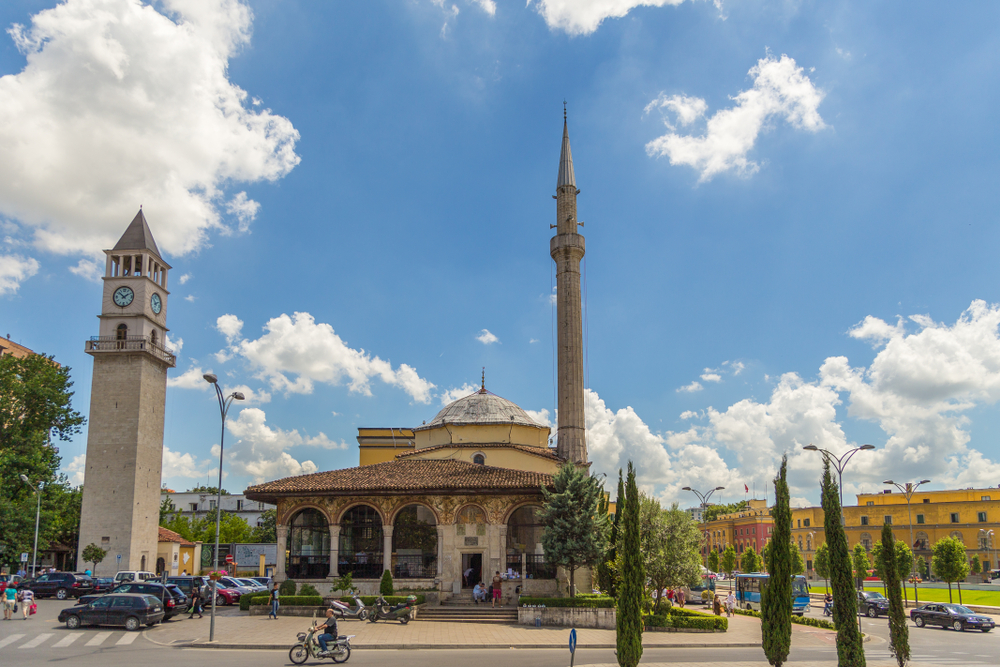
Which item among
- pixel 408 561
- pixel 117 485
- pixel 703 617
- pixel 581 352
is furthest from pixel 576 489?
pixel 117 485

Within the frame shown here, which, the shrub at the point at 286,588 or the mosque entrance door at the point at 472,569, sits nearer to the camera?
the shrub at the point at 286,588

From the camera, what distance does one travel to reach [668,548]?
29.9 meters

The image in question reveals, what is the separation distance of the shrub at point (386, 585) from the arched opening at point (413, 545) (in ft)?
7.31

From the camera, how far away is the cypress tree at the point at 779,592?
16688mm

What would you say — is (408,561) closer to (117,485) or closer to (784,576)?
(784,576)

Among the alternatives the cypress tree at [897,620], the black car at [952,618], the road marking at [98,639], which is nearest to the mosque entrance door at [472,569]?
the road marking at [98,639]

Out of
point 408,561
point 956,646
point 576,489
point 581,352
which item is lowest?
point 956,646

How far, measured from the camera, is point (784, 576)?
17.0 meters

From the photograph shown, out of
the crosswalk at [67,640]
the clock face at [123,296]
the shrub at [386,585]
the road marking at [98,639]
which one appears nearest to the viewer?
the crosswalk at [67,640]

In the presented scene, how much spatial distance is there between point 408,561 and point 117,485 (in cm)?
2565

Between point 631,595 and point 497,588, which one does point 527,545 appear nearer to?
point 497,588

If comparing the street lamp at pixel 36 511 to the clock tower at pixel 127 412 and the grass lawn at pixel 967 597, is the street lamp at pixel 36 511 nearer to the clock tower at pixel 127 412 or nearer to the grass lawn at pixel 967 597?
the clock tower at pixel 127 412

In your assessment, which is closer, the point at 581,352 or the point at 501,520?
the point at 501,520

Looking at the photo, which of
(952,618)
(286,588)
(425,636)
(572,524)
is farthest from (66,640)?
(952,618)
